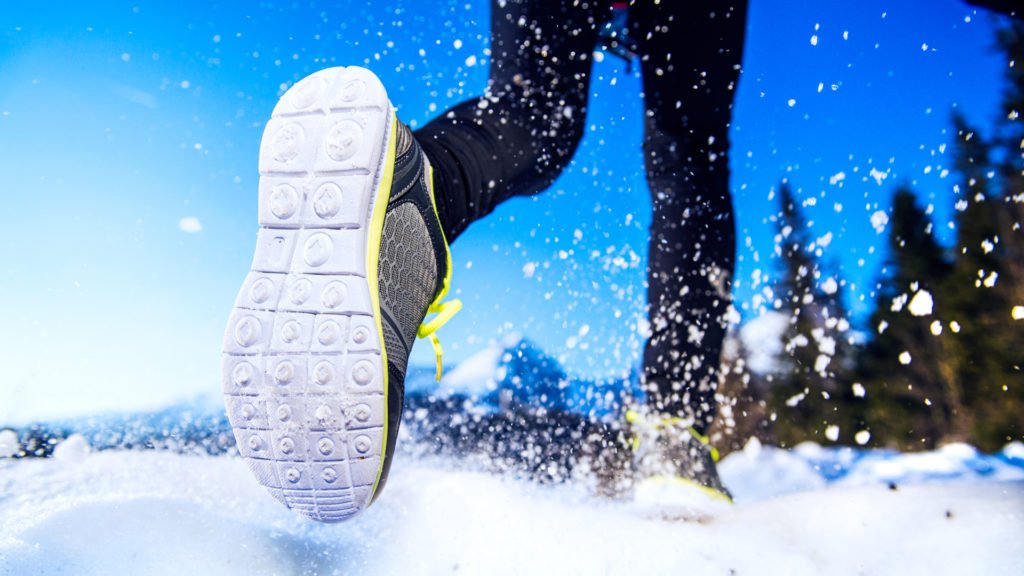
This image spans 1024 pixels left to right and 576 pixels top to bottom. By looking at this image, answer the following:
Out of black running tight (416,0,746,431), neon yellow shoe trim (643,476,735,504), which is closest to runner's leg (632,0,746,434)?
black running tight (416,0,746,431)

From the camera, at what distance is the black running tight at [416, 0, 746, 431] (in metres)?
0.87

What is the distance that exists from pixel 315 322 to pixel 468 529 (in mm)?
372

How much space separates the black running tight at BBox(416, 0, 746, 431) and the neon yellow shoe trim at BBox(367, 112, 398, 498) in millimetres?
127

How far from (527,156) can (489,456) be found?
3.02 ft

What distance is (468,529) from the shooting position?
79 centimetres

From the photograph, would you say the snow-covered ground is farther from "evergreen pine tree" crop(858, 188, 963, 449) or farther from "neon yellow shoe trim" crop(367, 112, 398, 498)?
"evergreen pine tree" crop(858, 188, 963, 449)

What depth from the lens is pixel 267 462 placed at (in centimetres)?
66

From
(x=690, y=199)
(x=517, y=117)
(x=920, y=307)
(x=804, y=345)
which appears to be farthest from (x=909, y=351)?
(x=517, y=117)

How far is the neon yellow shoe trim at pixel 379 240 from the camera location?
0.65 m

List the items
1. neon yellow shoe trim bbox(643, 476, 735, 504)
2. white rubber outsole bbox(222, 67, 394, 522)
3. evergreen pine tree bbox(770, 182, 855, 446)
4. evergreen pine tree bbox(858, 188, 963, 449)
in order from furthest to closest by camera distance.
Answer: evergreen pine tree bbox(770, 182, 855, 446) < evergreen pine tree bbox(858, 188, 963, 449) < neon yellow shoe trim bbox(643, 476, 735, 504) < white rubber outsole bbox(222, 67, 394, 522)

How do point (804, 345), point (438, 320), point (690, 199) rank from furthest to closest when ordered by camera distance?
1. point (804, 345)
2. point (690, 199)
3. point (438, 320)

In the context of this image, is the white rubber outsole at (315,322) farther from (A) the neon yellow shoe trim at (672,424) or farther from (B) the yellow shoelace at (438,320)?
(A) the neon yellow shoe trim at (672,424)

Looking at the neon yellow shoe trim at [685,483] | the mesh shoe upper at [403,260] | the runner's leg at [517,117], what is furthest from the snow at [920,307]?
the mesh shoe upper at [403,260]

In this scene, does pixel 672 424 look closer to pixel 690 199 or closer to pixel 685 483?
pixel 685 483
